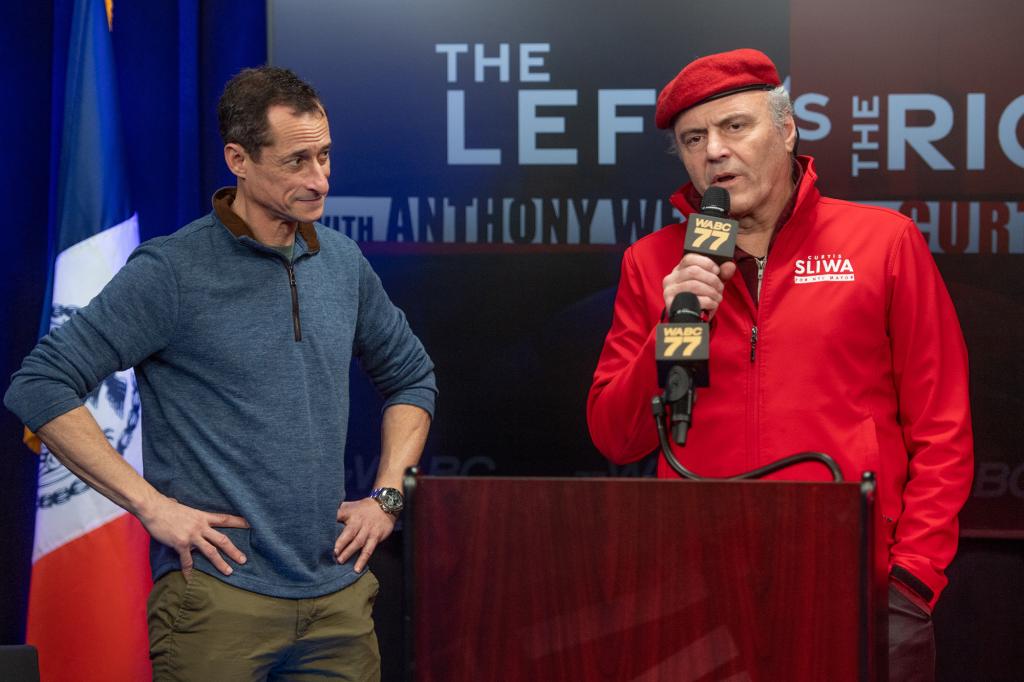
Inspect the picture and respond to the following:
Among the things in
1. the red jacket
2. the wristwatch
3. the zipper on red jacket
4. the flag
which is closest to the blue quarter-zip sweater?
the zipper on red jacket

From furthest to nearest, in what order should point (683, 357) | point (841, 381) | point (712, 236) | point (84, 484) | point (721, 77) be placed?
point (84, 484), point (721, 77), point (841, 381), point (712, 236), point (683, 357)

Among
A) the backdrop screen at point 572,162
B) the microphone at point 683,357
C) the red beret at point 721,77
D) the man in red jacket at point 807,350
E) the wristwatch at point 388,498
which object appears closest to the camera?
the microphone at point 683,357

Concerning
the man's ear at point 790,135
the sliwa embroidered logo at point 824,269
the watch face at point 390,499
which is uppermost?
the man's ear at point 790,135

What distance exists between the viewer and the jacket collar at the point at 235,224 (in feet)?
6.75

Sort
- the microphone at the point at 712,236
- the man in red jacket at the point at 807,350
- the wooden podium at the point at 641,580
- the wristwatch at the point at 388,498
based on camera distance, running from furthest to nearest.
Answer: the wristwatch at the point at 388,498
the man in red jacket at the point at 807,350
the microphone at the point at 712,236
the wooden podium at the point at 641,580

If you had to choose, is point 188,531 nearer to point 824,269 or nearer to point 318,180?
point 318,180

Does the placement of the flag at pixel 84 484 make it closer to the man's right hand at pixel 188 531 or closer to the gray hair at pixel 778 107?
the man's right hand at pixel 188 531

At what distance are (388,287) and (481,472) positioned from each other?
21.2 inches

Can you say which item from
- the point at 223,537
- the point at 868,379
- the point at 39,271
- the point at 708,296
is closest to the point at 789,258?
the point at 868,379

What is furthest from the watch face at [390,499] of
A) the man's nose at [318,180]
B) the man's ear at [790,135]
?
the man's ear at [790,135]

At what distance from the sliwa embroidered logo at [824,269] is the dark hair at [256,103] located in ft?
3.12

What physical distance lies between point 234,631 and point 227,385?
43 cm

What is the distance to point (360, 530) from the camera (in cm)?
211

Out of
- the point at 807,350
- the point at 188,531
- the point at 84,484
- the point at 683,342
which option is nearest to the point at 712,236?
the point at 683,342
